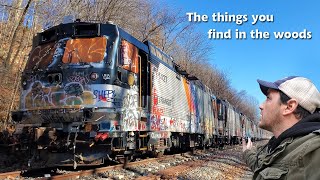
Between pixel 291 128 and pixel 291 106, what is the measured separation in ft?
0.73

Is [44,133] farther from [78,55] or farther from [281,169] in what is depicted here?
[281,169]

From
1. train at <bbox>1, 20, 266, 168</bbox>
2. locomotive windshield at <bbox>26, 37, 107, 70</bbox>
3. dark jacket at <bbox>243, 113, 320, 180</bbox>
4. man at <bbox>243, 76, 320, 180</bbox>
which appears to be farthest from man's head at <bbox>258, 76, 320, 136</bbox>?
locomotive windshield at <bbox>26, 37, 107, 70</bbox>

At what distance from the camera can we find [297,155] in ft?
5.61

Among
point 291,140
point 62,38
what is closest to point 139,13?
point 62,38

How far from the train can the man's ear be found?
253 inches

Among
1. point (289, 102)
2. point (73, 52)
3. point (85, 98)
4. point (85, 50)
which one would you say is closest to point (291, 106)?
point (289, 102)

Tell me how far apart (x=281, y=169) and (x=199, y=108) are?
16.5 meters

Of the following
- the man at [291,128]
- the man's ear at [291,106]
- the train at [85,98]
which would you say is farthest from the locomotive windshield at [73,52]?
the man's ear at [291,106]

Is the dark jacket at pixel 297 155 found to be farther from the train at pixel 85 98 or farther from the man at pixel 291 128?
the train at pixel 85 98

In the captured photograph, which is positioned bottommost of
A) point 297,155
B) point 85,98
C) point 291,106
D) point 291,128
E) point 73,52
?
point 297,155

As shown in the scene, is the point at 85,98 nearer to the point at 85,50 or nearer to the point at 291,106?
the point at 85,50

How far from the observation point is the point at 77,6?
76.5 feet

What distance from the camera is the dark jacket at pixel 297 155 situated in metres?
1.64

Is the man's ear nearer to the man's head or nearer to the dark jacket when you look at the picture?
the man's head
